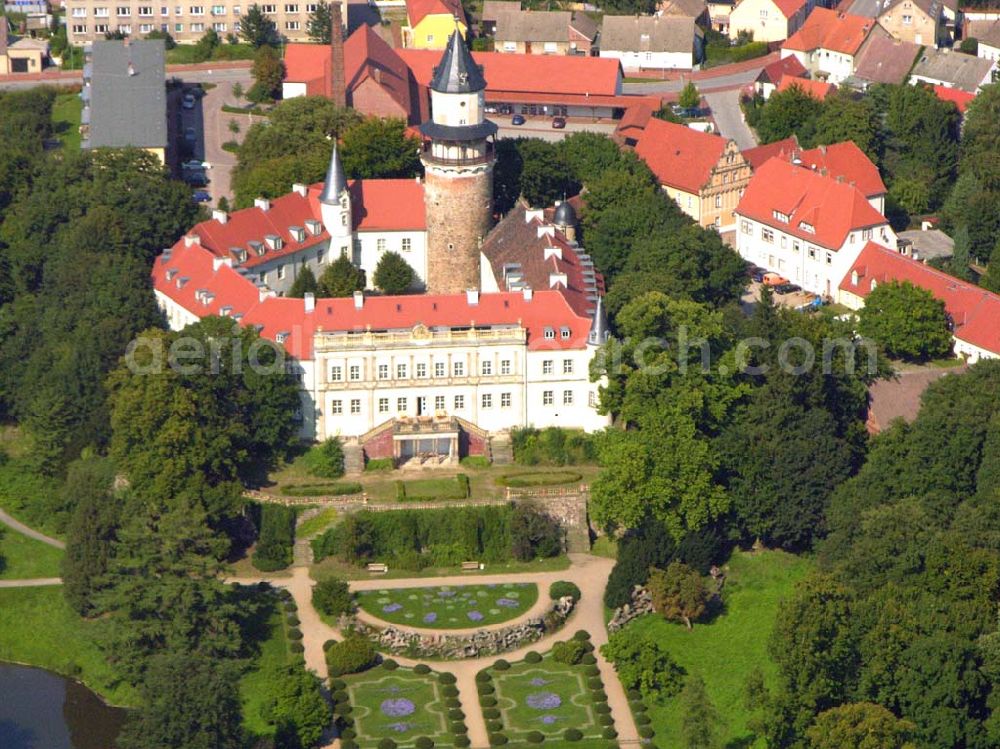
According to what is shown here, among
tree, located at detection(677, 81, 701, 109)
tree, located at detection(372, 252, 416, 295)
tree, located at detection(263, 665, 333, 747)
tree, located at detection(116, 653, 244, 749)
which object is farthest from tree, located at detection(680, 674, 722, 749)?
tree, located at detection(677, 81, 701, 109)

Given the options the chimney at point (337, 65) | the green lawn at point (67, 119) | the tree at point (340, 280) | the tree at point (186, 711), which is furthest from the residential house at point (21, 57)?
the tree at point (186, 711)

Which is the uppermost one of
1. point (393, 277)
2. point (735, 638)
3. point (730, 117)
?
point (393, 277)

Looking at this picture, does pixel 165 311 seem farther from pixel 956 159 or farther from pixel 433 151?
pixel 956 159

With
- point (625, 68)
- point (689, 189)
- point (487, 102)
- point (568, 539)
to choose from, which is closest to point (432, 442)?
point (568, 539)

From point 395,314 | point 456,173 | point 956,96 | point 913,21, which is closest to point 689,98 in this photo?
point 956,96

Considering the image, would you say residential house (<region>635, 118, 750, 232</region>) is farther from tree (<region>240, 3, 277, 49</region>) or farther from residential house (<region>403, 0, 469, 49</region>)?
tree (<region>240, 3, 277, 49</region>)

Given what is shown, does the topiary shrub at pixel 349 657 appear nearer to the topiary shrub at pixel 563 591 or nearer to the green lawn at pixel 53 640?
the green lawn at pixel 53 640

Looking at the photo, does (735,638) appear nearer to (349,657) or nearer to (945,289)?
(349,657)
